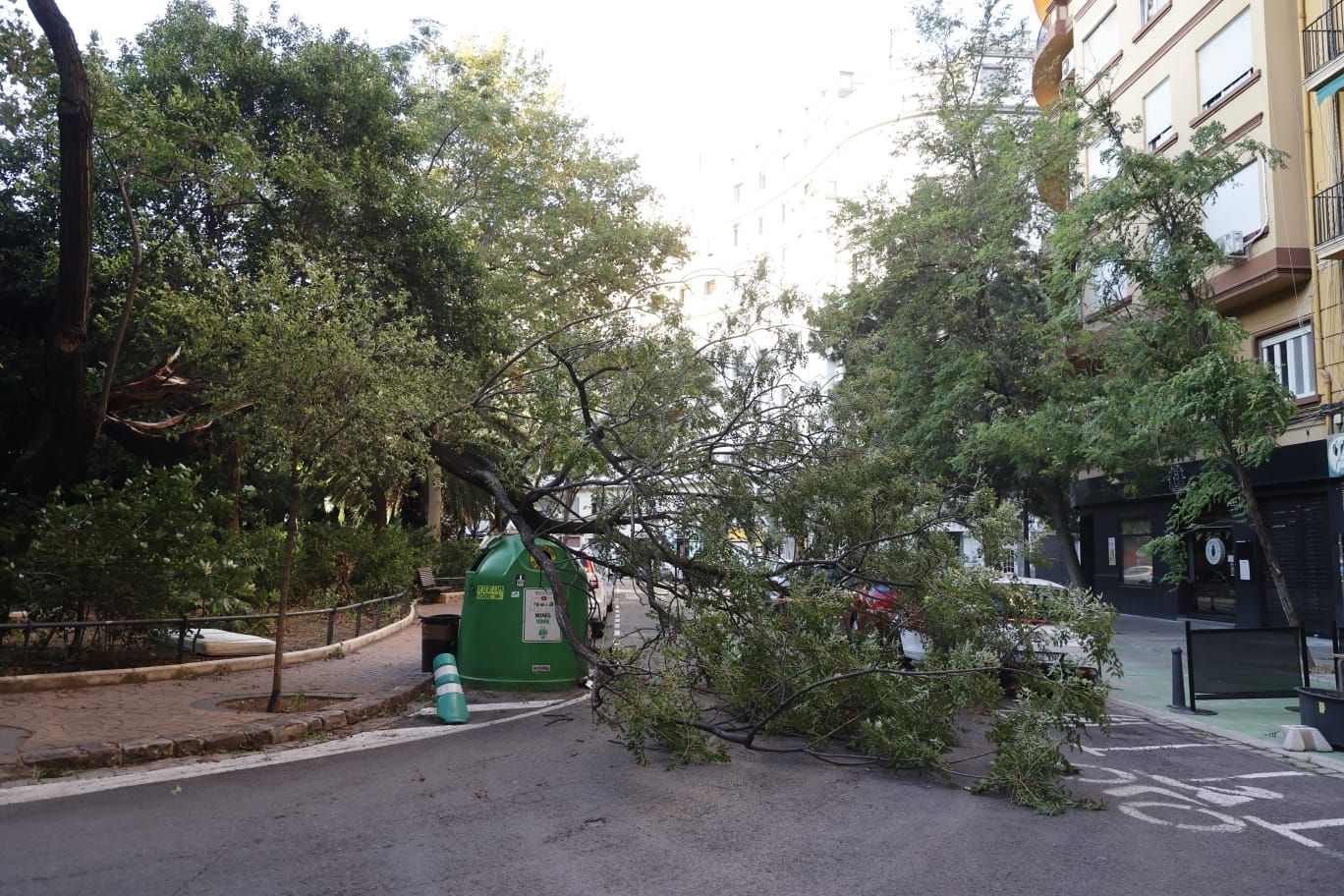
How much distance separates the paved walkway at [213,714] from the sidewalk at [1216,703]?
0.02m

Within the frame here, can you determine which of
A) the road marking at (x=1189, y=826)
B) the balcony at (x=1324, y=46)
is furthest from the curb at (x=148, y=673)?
the balcony at (x=1324, y=46)

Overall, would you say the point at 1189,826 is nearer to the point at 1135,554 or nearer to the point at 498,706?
the point at 498,706

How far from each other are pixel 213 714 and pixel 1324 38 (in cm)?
2136

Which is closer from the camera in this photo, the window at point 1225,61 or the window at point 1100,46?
the window at point 1225,61

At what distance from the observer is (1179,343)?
1429 centimetres

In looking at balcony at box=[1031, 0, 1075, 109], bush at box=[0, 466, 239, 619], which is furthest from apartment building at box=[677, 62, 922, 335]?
bush at box=[0, 466, 239, 619]

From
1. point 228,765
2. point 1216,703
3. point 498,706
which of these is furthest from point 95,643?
point 1216,703

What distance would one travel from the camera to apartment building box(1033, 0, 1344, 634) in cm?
1872

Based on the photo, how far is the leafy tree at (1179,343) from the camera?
1330 cm

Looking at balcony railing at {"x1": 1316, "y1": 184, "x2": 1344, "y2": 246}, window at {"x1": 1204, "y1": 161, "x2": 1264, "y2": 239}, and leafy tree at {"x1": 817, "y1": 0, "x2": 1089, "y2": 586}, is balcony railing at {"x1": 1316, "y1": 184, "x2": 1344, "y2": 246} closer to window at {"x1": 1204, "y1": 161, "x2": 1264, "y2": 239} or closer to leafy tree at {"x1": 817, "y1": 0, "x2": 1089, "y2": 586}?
window at {"x1": 1204, "y1": 161, "x2": 1264, "y2": 239}

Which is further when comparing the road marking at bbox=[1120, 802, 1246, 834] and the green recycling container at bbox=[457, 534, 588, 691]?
the green recycling container at bbox=[457, 534, 588, 691]

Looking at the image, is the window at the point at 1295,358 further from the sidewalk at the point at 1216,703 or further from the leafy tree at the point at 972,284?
the sidewalk at the point at 1216,703

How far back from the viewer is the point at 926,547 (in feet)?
34.4

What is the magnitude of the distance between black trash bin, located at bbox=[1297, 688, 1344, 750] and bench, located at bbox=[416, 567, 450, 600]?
20.1m
